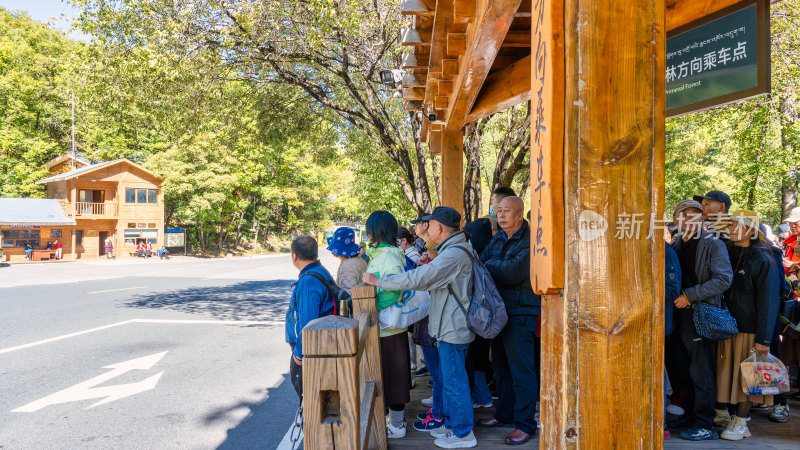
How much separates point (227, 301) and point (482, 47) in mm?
11883

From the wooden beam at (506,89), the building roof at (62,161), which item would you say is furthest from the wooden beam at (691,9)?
the building roof at (62,161)

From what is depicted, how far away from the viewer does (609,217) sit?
1.61m

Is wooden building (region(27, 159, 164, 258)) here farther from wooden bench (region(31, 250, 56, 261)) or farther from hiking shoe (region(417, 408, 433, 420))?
hiking shoe (region(417, 408, 433, 420))

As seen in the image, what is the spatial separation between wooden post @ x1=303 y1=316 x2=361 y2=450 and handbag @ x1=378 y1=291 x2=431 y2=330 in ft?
5.22

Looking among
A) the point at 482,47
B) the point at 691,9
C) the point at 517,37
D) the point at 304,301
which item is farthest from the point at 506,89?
the point at 304,301

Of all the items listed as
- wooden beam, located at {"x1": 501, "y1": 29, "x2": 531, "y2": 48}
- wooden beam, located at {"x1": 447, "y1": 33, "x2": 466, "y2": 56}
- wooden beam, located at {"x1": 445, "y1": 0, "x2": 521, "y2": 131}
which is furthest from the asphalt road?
wooden beam, located at {"x1": 501, "y1": 29, "x2": 531, "y2": 48}

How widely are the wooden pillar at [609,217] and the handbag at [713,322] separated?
7.53 feet

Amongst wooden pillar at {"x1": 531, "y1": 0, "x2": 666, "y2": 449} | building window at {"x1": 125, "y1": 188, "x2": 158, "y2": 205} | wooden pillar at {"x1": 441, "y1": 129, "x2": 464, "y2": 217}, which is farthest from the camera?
building window at {"x1": 125, "y1": 188, "x2": 158, "y2": 205}

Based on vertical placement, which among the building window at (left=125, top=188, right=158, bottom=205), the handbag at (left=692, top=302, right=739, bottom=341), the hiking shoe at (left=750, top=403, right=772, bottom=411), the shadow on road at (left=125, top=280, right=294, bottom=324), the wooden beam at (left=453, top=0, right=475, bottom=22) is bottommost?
the shadow on road at (left=125, top=280, right=294, bottom=324)

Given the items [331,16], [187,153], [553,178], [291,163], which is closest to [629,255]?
[553,178]

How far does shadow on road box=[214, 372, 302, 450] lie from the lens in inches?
183

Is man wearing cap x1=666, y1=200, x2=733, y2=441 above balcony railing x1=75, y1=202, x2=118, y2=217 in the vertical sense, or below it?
below

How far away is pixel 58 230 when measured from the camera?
32.1 metres

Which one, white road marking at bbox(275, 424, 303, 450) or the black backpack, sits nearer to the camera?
the black backpack
